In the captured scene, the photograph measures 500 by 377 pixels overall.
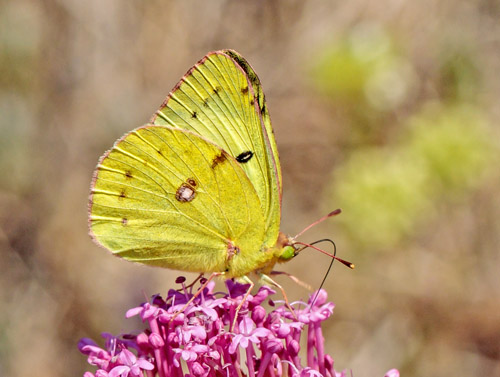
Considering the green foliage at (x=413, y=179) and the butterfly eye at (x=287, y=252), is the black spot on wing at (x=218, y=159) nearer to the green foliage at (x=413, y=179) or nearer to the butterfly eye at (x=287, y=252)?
the butterfly eye at (x=287, y=252)

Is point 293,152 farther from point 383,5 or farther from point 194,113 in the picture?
point 194,113

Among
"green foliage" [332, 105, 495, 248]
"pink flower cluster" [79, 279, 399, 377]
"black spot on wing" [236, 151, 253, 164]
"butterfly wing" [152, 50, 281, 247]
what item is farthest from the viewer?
"green foliage" [332, 105, 495, 248]

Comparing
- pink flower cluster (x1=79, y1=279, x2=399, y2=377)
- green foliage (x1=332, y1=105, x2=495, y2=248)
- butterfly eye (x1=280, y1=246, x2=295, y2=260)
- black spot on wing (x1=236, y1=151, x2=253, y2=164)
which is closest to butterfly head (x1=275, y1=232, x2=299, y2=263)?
butterfly eye (x1=280, y1=246, x2=295, y2=260)

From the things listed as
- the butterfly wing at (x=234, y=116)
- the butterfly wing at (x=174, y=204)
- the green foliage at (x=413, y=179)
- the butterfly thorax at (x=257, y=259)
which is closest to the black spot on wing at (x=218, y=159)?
the butterfly wing at (x=174, y=204)

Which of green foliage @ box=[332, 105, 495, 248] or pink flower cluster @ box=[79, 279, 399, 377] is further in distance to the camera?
green foliage @ box=[332, 105, 495, 248]

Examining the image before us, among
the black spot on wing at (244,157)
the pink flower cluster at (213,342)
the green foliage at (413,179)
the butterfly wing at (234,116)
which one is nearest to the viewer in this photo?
the pink flower cluster at (213,342)

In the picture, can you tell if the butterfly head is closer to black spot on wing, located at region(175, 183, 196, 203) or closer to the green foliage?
black spot on wing, located at region(175, 183, 196, 203)

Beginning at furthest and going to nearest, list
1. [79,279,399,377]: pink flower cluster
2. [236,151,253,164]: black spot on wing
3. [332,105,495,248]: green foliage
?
[332,105,495,248]: green foliage → [236,151,253,164]: black spot on wing → [79,279,399,377]: pink flower cluster

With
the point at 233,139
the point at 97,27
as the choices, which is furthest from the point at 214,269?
the point at 97,27
